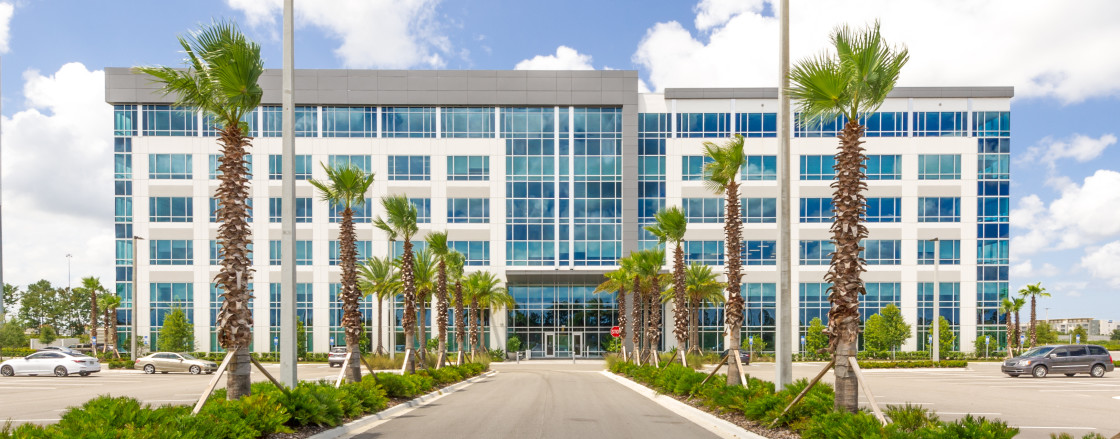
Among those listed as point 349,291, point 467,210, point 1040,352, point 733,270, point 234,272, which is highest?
point 467,210

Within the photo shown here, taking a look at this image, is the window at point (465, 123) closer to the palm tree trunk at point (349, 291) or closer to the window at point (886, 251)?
the window at point (886, 251)

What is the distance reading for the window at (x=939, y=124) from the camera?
64.0 metres

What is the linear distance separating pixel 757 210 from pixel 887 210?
11.0 meters

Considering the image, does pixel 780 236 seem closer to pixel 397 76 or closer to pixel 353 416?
pixel 353 416

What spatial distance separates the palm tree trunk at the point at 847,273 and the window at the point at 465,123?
2065 inches

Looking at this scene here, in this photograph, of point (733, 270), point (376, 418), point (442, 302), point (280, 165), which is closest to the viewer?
point (376, 418)

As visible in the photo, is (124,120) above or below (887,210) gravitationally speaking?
above

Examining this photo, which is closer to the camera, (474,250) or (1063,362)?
(1063,362)

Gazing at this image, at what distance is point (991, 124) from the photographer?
6419cm

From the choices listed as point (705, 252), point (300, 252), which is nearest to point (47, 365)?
point (300, 252)

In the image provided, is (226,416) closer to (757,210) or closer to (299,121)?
(299,121)

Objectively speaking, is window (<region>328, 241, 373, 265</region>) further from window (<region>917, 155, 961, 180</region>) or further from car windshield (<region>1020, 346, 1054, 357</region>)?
window (<region>917, 155, 961, 180</region>)

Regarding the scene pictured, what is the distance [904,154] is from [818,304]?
1465 centimetres

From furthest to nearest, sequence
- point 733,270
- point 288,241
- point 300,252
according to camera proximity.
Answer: point 300,252 → point 733,270 → point 288,241
